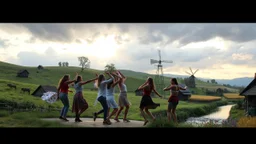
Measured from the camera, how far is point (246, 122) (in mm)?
6516

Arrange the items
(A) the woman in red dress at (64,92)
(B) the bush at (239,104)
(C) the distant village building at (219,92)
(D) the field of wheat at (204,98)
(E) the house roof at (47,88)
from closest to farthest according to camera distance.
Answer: (A) the woman in red dress at (64,92), (B) the bush at (239,104), (E) the house roof at (47,88), (D) the field of wheat at (204,98), (C) the distant village building at (219,92)

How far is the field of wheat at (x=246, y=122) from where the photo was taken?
6.40m

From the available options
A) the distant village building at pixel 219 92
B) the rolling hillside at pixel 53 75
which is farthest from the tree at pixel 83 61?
the distant village building at pixel 219 92

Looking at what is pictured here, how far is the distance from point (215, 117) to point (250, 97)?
1070mm

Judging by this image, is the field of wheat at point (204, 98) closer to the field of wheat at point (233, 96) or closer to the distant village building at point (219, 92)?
the distant village building at point (219, 92)

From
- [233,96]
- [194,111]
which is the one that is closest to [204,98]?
[194,111]

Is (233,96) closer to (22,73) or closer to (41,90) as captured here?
→ (41,90)

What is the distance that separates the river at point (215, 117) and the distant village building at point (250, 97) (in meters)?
0.62

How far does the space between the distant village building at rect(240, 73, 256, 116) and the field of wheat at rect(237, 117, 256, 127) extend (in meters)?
0.37

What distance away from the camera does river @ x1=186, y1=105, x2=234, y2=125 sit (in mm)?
7352

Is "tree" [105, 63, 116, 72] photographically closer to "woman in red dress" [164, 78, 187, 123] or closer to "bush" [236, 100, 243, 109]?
"woman in red dress" [164, 78, 187, 123]
